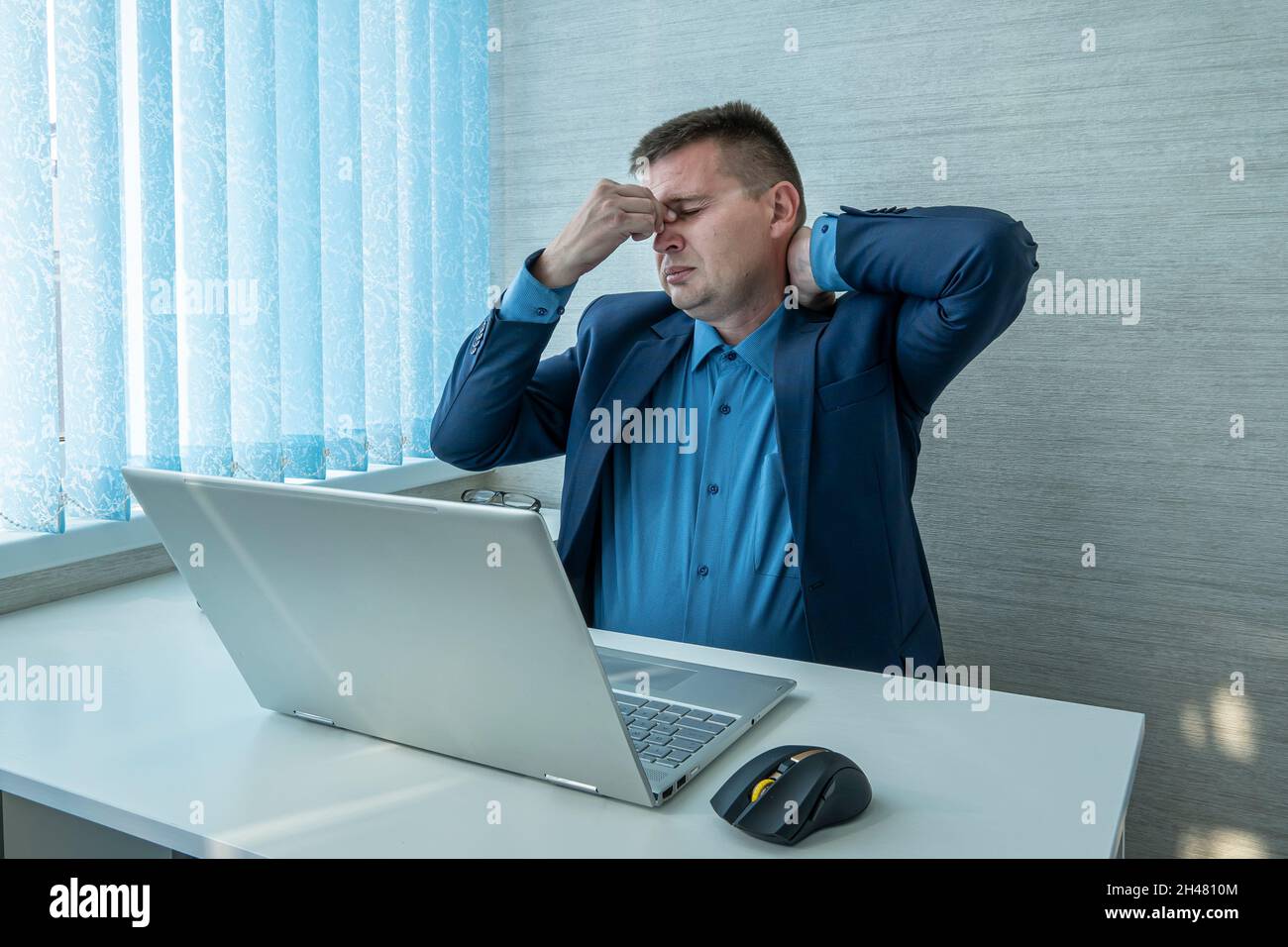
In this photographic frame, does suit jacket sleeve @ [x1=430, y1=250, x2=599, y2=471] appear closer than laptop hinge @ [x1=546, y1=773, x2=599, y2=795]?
No

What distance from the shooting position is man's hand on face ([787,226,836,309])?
1.61 metres

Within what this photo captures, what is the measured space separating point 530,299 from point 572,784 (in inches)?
35.3

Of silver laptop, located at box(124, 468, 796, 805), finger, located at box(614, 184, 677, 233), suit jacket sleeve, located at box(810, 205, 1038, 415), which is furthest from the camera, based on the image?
finger, located at box(614, 184, 677, 233)

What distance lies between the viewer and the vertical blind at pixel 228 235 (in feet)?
4.86

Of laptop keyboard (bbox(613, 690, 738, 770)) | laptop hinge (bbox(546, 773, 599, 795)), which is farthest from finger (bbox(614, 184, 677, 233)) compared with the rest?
laptop hinge (bbox(546, 773, 599, 795))

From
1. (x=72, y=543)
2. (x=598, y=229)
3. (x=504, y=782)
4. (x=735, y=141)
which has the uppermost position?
(x=735, y=141)

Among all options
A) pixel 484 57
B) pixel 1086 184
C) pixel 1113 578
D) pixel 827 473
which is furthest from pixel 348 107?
pixel 1113 578

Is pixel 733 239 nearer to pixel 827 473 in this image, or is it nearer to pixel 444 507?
pixel 827 473

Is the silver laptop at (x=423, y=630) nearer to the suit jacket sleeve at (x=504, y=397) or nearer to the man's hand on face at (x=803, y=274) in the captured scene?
the suit jacket sleeve at (x=504, y=397)

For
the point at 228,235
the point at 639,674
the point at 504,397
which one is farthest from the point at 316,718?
the point at 228,235

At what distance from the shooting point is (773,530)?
60.2 inches

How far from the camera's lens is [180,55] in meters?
1.67

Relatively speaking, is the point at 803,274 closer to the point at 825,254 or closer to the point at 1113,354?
the point at 825,254

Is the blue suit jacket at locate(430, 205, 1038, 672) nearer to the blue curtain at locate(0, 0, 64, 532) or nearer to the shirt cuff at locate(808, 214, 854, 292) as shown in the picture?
the shirt cuff at locate(808, 214, 854, 292)
